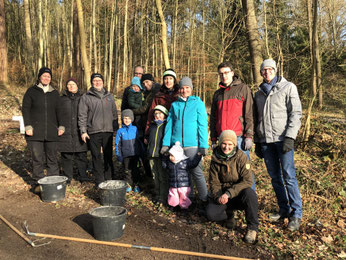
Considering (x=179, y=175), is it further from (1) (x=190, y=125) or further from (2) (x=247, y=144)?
(2) (x=247, y=144)

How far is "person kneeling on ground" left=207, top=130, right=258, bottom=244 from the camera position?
3.54 meters

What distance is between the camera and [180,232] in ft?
12.6

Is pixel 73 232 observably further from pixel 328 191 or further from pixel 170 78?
pixel 328 191

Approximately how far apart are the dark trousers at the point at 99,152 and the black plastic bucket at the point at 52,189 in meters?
0.68

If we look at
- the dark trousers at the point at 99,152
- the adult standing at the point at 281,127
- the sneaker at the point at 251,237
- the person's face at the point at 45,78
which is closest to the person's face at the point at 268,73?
the adult standing at the point at 281,127

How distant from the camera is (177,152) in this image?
4238 mm

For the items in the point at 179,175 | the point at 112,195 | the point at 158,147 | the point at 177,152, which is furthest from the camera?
the point at 158,147

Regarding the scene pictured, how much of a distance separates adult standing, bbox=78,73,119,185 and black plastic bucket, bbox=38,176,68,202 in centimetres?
72

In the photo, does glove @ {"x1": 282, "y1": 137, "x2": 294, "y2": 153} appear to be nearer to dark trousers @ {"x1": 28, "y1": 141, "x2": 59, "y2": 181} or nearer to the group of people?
the group of people

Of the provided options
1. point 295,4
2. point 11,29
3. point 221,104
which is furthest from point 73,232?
point 11,29

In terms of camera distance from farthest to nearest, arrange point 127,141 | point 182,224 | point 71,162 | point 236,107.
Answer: point 71,162, point 127,141, point 182,224, point 236,107

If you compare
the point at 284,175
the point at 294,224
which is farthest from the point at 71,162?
the point at 294,224

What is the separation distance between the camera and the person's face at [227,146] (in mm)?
3576

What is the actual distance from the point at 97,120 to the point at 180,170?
2000 mm
